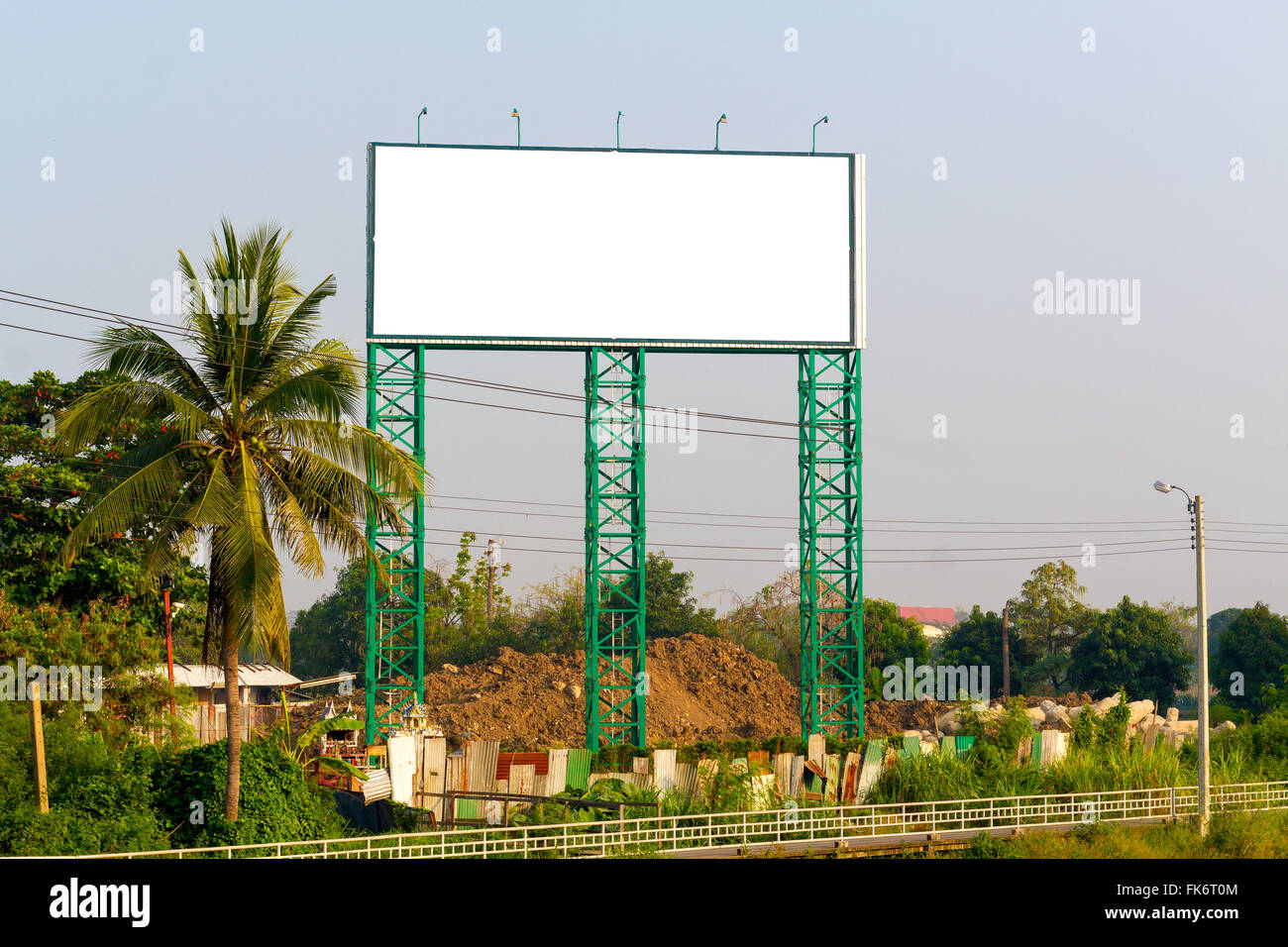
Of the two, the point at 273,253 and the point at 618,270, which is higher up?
the point at 618,270

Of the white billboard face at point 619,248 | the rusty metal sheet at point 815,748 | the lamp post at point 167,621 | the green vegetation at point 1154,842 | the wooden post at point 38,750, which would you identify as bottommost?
the green vegetation at point 1154,842

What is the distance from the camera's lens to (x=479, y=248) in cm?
3944

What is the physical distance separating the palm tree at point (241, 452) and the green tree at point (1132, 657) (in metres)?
52.6

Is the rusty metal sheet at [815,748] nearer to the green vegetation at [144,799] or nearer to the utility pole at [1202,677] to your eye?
the utility pole at [1202,677]

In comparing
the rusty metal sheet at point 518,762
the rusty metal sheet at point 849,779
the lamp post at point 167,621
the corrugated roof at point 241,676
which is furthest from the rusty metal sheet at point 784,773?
the corrugated roof at point 241,676

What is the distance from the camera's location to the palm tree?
2098cm

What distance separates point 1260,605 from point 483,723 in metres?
43.9

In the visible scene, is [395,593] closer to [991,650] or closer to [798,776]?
[798,776]

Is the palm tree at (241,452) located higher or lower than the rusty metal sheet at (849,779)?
higher

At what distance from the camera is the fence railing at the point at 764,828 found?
67.8 ft

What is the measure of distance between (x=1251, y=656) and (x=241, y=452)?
5795 cm

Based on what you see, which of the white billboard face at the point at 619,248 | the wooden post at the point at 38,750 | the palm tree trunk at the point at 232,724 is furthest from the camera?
the white billboard face at the point at 619,248

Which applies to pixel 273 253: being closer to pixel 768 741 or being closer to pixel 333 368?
pixel 333 368
